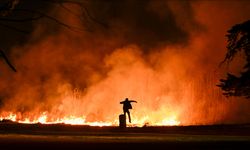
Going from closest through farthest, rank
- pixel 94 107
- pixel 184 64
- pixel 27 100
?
1. pixel 94 107
2. pixel 184 64
3. pixel 27 100

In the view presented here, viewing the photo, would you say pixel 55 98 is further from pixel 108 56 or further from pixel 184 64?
pixel 184 64

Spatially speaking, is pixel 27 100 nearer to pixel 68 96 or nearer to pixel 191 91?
pixel 68 96

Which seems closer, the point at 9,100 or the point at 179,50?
the point at 179,50

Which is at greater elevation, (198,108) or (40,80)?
(40,80)

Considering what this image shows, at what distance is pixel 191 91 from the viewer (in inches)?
2174

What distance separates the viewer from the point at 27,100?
62.4m

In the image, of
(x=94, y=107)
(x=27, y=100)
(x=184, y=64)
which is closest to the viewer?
(x=94, y=107)

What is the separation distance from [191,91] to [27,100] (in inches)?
657

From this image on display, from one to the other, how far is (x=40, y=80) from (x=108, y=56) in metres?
8.49

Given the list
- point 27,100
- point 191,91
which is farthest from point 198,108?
point 27,100

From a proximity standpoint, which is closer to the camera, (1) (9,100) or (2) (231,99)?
(2) (231,99)

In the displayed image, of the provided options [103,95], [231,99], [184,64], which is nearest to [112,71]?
[103,95]

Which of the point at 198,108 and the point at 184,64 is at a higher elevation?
the point at 184,64

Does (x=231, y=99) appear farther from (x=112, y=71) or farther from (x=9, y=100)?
(x=9, y=100)
